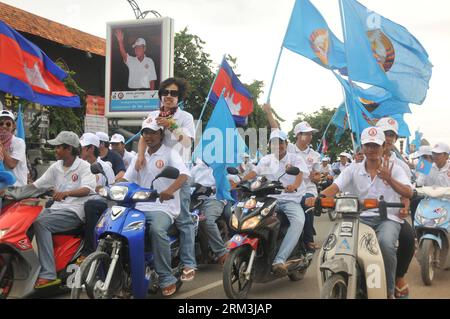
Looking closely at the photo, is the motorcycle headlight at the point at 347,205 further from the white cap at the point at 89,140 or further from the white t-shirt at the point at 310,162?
the white t-shirt at the point at 310,162

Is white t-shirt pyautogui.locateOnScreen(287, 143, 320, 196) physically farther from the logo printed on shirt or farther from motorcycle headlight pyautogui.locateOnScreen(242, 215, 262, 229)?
the logo printed on shirt

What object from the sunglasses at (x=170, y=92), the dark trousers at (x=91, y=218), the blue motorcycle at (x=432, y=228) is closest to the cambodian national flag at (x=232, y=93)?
the sunglasses at (x=170, y=92)

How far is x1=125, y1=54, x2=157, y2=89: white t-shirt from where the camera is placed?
603 inches

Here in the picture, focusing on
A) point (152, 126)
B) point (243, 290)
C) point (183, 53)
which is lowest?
point (243, 290)

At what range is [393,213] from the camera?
14.9ft

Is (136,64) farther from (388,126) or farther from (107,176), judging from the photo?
(388,126)

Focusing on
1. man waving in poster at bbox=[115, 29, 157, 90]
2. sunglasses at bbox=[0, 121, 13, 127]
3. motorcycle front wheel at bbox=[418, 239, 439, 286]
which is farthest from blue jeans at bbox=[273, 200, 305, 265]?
man waving in poster at bbox=[115, 29, 157, 90]

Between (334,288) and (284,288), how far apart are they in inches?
84.4

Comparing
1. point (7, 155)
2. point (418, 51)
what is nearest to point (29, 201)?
point (7, 155)

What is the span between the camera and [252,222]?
5.18m

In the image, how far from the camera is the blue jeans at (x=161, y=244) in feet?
15.4

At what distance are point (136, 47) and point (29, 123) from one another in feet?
25.9
